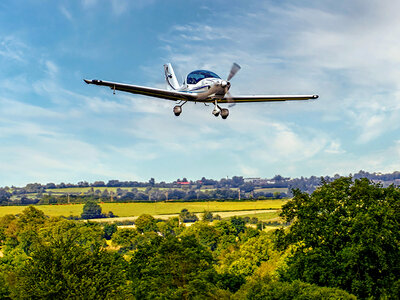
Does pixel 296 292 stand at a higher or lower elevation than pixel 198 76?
lower

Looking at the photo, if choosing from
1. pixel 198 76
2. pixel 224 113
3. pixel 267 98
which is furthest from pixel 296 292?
pixel 198 76

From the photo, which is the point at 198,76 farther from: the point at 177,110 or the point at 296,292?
the point at 296,292

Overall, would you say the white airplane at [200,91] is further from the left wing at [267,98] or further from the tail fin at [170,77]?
the tail fin at [170,77]

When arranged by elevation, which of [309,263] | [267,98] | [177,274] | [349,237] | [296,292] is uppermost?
[267,98]

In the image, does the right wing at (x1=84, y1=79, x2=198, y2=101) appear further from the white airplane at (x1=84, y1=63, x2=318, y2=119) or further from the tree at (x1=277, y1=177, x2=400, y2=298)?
the tree at (x1=277, y1=177, x2=400, y2=298)

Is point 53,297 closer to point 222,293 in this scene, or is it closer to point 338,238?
point 222,293

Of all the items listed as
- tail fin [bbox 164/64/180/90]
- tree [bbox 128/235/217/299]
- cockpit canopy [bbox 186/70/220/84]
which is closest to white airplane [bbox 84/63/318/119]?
cockpit canopy [bbox 186/70/220/84]
